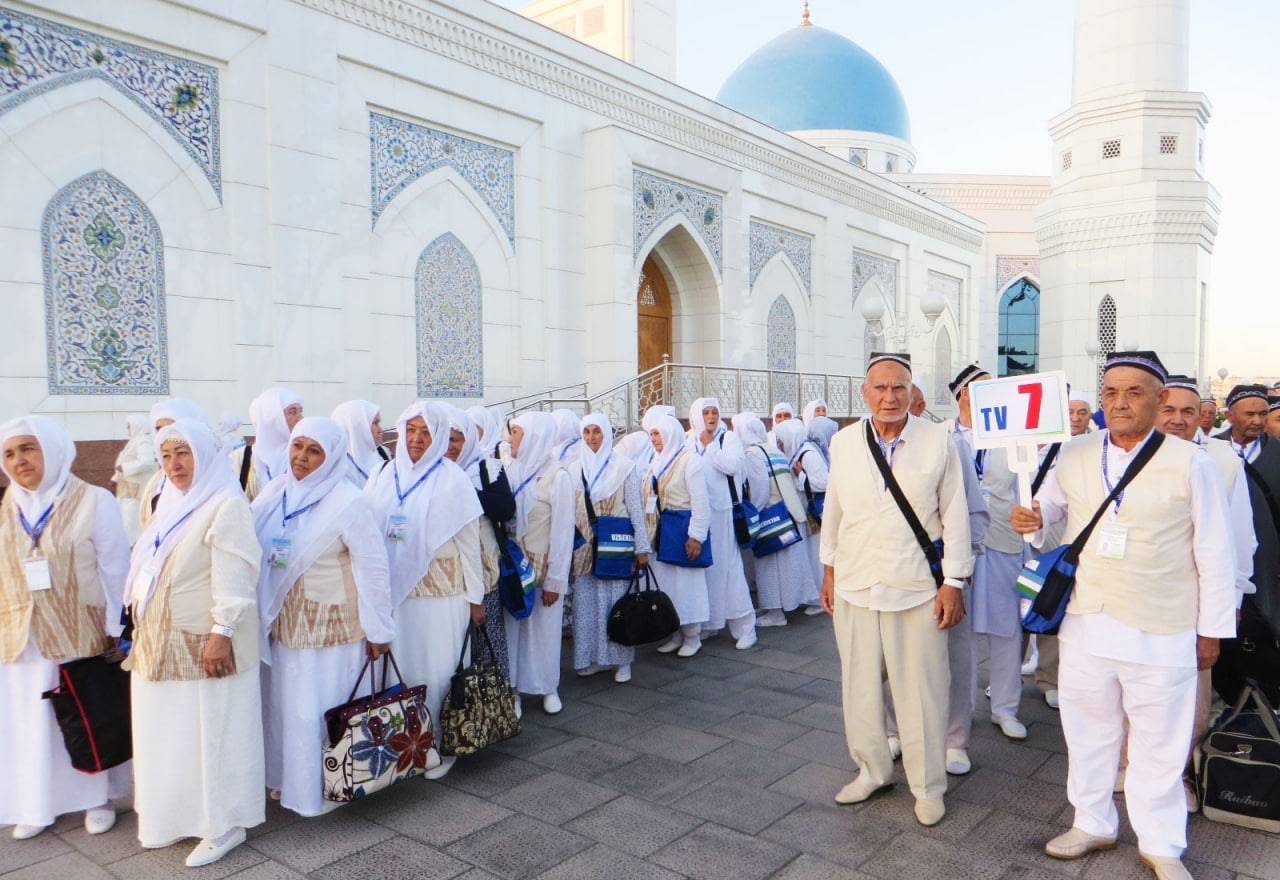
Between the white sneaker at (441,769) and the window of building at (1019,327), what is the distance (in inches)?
790

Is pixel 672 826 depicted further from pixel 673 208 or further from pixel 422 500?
pixel 673 208

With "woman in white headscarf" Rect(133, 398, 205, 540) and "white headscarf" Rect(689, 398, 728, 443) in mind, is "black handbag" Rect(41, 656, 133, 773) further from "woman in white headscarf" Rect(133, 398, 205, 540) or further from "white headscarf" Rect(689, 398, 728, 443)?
"white headscarf" Rect(689, 398, 728, 443)

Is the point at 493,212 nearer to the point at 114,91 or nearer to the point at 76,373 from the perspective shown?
the point at 114,91

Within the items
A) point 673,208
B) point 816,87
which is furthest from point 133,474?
point 816,87

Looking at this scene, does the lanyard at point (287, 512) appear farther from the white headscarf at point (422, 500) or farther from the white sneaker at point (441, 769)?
the white sneaker at point (441, 769)

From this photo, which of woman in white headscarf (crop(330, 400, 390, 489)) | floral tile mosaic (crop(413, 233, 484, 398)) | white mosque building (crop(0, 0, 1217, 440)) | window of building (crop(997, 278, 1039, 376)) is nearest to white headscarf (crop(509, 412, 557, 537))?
woman in white headscarf (crop(330, 400, 390, 489))

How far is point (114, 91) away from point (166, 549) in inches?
198

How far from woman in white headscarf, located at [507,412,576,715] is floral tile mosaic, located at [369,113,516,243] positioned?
14.7ft

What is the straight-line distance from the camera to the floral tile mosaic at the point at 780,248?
1217 cm

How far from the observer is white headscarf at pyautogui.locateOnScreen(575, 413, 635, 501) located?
4.54 m

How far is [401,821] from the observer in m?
3.00

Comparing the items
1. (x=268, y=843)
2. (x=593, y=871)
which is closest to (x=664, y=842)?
(x=593, y=871)

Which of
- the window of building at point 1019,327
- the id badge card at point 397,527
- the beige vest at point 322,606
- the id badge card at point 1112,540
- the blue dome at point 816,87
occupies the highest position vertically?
the blue dome at point 816,87

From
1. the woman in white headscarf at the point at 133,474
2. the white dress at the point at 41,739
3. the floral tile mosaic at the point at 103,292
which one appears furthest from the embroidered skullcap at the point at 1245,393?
the floral tile mosaic at the point at 103,292
